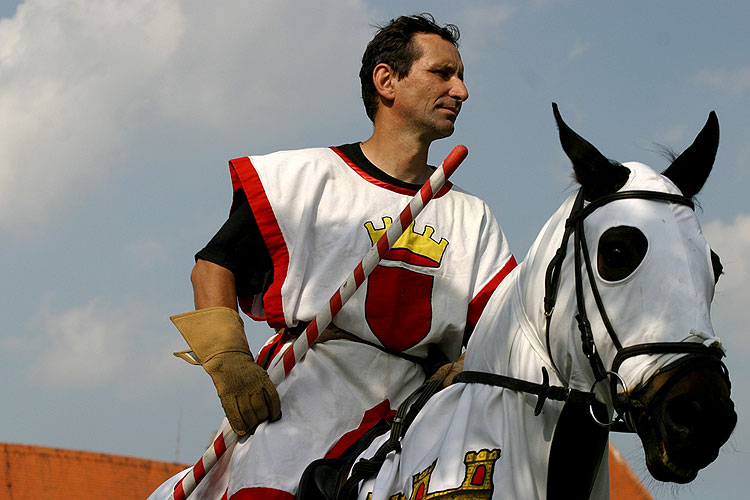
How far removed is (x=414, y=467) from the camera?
2.83 m

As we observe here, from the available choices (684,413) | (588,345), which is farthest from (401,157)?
(684,413)

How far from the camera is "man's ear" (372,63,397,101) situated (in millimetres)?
4074

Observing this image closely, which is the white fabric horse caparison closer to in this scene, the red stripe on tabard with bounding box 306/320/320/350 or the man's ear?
the red stripe on tabard with bounding box 306/320/320/350

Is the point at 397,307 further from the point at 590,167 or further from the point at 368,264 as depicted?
the point at 590,167

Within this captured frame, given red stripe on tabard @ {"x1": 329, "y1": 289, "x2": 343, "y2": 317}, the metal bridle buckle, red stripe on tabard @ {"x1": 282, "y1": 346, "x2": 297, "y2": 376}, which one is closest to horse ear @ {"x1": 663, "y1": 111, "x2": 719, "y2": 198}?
the metal bridle buckle

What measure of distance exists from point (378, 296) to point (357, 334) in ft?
0.53

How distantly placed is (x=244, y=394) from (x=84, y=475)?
10.8 metres

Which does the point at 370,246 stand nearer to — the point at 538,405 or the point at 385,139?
the point at 385,139

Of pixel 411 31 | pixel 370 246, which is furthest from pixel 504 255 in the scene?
pixel 411 31

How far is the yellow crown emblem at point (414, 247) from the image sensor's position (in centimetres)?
377

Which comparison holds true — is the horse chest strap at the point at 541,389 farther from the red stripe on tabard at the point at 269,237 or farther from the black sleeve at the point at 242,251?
the black sleeve at the point at 242,251

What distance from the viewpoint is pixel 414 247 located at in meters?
3.81

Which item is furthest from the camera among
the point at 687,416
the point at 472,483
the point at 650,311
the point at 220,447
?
Answer: the point at 220,447

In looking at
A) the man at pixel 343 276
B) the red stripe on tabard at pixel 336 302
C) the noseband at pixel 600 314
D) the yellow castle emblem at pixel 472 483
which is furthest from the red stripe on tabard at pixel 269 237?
the noseband at pixel 600 314
